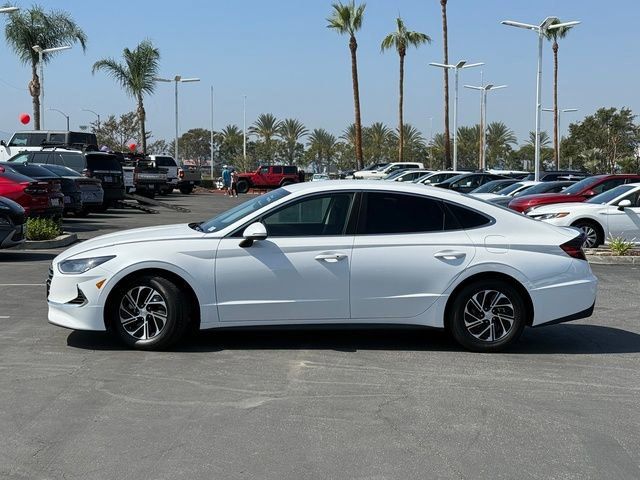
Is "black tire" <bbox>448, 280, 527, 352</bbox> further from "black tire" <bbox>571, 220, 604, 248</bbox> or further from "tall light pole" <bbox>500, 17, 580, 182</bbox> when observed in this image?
"tall light pole" <bbox>500, 17, 580, 182</bbox>

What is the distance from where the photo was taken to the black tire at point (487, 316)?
7.40 m

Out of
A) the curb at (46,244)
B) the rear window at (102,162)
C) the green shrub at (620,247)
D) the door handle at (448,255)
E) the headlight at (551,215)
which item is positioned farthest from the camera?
the rear window at (102,162)

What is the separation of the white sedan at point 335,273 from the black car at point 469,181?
845 inches

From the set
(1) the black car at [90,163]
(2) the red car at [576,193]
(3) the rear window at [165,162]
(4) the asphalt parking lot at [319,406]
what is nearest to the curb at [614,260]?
(2) the red car at [576,193]

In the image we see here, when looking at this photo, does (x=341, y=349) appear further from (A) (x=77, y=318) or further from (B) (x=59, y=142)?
(B) (x=59, y=142)

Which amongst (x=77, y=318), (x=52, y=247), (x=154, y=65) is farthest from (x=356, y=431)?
(x=154, y=65)

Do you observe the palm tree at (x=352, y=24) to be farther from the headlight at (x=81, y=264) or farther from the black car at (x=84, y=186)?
the headlight at (x=81, y=264)

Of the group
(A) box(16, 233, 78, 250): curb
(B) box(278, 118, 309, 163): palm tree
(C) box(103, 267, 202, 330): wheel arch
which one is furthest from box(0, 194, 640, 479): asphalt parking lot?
(B) box(278, 118, 309, 163): palm tree

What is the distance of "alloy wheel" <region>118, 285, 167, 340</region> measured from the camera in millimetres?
7258

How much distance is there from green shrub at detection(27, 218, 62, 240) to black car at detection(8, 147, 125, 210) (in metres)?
10.1

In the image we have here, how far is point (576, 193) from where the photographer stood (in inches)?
774

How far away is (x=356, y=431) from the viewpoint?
5.28 meters

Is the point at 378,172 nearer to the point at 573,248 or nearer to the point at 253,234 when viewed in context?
the point at 573,248

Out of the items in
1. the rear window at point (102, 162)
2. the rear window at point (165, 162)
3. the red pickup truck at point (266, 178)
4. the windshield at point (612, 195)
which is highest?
the rear window at point (165, 162)
